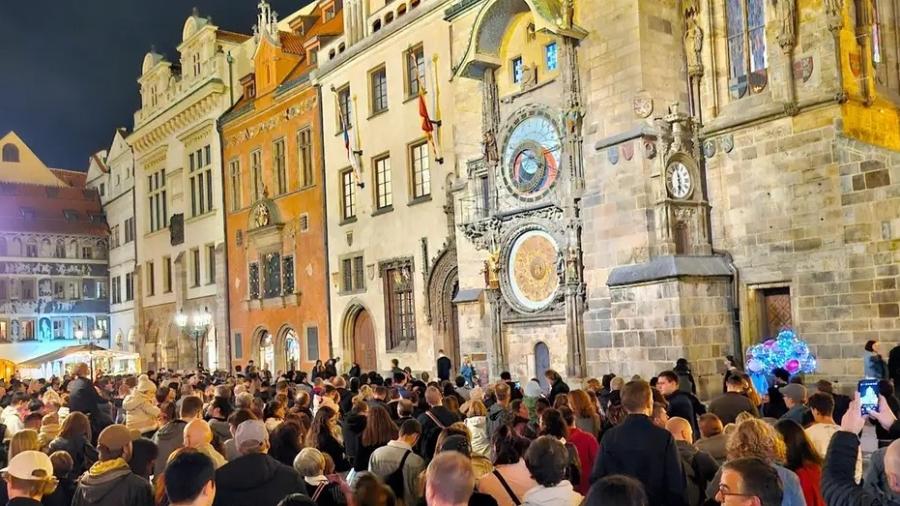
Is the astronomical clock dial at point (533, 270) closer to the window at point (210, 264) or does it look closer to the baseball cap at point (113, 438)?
the baseball cap at point (113, 438)

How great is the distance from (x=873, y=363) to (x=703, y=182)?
4.71 meters

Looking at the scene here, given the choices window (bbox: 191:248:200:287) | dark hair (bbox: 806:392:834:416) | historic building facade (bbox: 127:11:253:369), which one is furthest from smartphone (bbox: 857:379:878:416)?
window (bbox: 191:248:200:287)

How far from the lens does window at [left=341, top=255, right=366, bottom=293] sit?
28281mm

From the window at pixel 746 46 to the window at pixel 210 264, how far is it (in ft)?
83.6

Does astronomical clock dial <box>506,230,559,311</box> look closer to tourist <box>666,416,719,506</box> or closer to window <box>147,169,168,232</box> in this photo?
tourist <box>666,416,719,506</box>

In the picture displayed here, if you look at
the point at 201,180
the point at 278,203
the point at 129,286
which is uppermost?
the point at 201,180

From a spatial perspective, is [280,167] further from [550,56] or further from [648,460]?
[648,460]

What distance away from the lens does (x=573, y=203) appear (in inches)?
720

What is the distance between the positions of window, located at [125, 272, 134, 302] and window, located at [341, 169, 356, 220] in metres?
21.8

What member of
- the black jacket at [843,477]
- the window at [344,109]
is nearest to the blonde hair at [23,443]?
the black jacket at [843,477]

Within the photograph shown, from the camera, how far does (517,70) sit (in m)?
20.6

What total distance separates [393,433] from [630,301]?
33.3 ft


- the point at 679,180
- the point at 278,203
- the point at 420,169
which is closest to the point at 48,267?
the point at 278,203

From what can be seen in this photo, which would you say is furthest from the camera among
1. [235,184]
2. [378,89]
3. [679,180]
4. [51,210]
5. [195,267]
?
[51,210]
